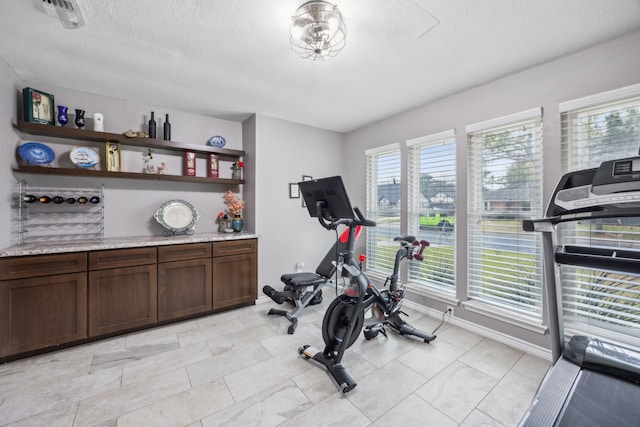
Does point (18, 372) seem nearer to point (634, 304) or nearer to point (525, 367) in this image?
point (525, 367)

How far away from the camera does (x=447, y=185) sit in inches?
117

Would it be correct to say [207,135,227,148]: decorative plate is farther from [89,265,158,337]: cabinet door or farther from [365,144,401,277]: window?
[365,144,401,277]: window

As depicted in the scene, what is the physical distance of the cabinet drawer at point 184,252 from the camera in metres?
2.79

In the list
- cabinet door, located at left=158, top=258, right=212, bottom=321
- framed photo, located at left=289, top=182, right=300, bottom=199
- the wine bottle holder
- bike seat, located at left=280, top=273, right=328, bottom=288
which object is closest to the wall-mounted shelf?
the wine bottle holder

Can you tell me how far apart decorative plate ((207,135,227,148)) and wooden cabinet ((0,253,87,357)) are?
1859 millimetres

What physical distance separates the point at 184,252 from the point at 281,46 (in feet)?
7.62

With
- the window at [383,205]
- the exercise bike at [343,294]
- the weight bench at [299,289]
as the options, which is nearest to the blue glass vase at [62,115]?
the exercise bike at [343,294]

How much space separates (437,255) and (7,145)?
4443 millimetres

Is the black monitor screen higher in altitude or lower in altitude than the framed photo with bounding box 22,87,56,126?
lower

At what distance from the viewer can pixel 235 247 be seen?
3.27 meters

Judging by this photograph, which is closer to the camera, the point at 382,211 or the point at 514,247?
the point at 514,247

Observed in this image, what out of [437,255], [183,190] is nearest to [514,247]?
[437,255]

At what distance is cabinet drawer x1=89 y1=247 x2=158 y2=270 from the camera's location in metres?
2.46

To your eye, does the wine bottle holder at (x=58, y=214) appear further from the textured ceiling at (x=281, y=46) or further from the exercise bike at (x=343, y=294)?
the exercise bike at (x=343, y=294)
